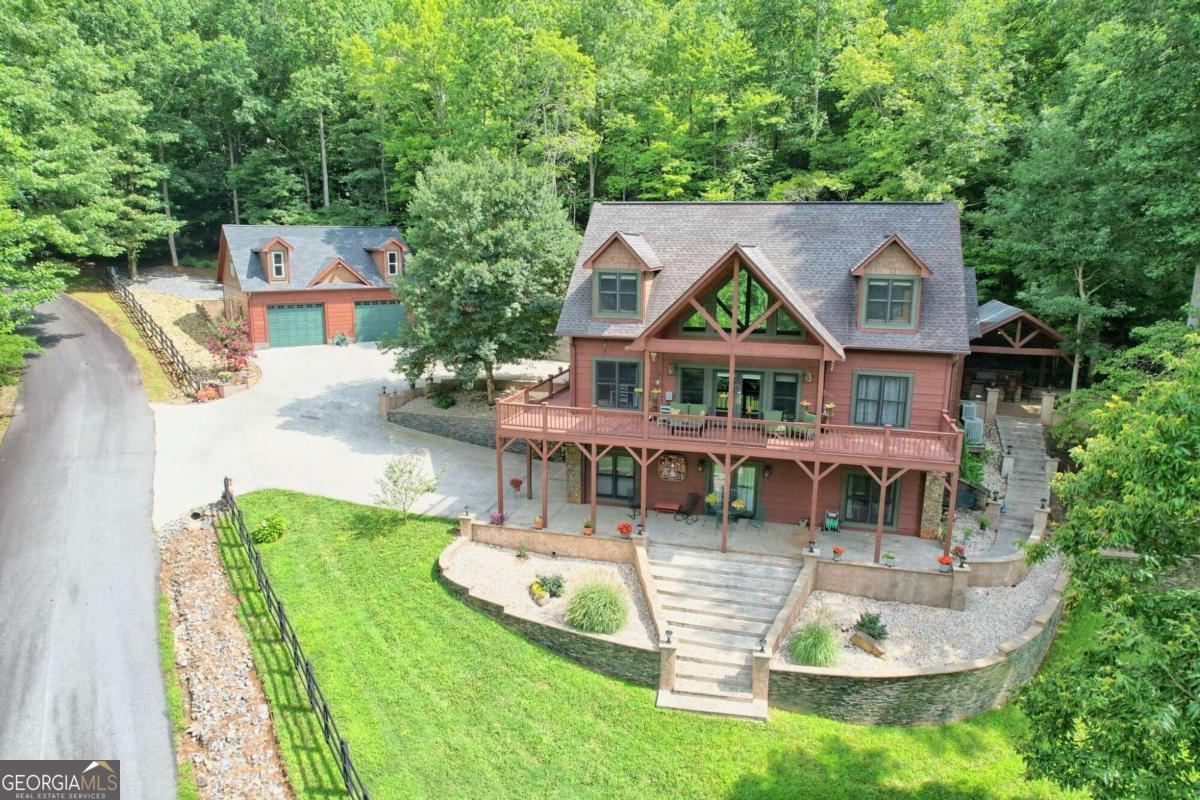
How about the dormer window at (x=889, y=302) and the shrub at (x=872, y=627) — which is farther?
the dormer window at (x=889, y=302)

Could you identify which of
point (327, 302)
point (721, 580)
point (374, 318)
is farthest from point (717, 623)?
point (327, 302)

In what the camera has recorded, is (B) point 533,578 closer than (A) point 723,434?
Yes

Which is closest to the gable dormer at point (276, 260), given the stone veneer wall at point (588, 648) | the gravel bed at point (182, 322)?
the gravel bed at point (182, 322)

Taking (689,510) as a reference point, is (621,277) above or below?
above

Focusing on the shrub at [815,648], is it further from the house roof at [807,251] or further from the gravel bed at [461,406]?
the gravel bed at [461,406]

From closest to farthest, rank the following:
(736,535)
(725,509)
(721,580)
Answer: (721,580), (725,509), (736,535)

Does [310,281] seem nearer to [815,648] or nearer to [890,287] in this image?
[890,287]

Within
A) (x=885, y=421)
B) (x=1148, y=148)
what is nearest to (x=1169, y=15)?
(x=1148, y=148)

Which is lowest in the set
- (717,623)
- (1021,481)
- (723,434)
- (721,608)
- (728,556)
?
(717,623)
